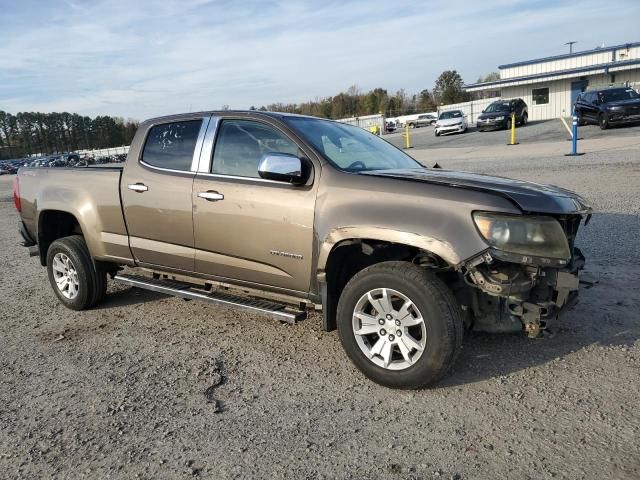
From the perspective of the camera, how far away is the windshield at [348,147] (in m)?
4.00

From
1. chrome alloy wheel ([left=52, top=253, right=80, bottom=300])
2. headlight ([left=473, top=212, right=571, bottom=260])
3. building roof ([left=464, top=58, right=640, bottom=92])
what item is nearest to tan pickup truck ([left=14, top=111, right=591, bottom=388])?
headlight ([left=473, top=212, right=571, bottom=260])

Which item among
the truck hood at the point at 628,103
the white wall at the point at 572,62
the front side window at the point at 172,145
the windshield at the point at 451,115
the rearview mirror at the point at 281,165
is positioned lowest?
the rearview mirror at the point at 281,165

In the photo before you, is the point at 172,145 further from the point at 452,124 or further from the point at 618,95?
the point at 452,124

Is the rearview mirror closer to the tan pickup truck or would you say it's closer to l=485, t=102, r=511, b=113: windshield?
the tan pickup truck

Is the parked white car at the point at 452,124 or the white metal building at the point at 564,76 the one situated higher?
the white metal building at the point at 564,76

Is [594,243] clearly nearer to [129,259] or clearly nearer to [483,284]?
[483,284]

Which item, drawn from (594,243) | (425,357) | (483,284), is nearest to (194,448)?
(425,357)

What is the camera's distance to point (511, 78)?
3931 centimetres

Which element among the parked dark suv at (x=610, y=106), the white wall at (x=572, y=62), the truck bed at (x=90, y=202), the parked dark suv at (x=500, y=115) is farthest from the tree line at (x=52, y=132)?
the truck bed at (x=90, y=202)

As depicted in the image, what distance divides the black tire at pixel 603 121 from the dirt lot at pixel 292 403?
2150 cm

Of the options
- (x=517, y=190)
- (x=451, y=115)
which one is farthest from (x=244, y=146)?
(x=451, y=115)

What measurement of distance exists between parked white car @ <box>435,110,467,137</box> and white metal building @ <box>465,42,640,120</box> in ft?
26.8

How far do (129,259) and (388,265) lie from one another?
2630 mm

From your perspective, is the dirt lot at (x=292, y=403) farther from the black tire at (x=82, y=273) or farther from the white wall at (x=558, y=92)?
the white wall at (x=558, y=92)
